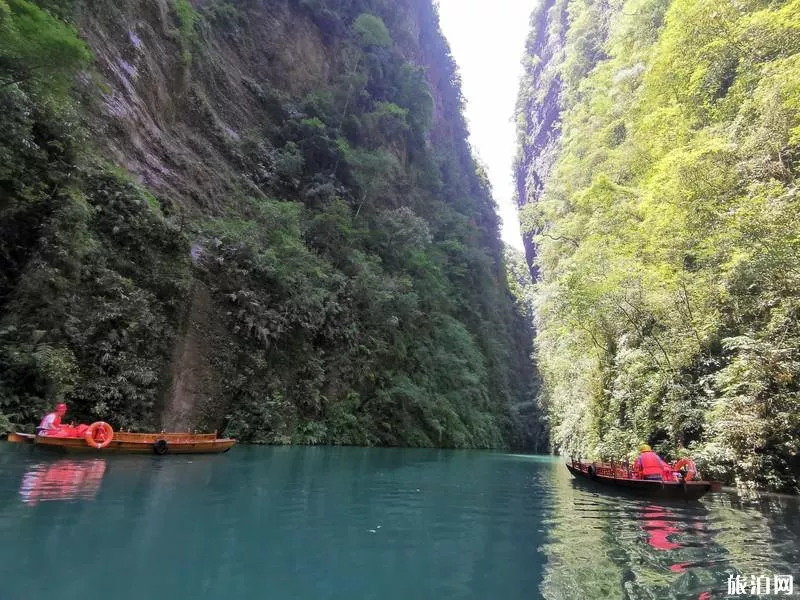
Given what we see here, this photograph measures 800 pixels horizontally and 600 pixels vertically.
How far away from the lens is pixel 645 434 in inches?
582

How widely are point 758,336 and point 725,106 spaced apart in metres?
8.27

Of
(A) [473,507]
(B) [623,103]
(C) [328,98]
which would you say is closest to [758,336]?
(A) [473,507]

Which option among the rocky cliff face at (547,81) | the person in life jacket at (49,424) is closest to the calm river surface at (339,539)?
the person in life jacket at (49,424)

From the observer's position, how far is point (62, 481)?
282 inches

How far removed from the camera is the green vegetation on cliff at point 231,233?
38.2 feet

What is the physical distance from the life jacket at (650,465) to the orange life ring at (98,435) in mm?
11142

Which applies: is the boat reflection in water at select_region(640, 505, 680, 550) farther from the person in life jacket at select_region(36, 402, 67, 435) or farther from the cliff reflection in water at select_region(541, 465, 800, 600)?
the person in life jacket at select_region(36, 402, 67, 435)

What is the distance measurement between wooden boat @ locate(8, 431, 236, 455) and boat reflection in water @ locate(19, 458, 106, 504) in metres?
0.53

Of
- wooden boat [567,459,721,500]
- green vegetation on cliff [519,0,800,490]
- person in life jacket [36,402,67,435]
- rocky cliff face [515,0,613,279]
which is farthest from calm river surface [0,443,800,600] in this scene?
rocky cliff face [515,0,613,279]

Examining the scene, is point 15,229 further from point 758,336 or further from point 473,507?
point 758,336

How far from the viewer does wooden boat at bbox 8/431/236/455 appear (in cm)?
943

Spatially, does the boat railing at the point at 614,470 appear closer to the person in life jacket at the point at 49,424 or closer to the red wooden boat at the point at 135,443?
the red wooden boat at the point at 135,443

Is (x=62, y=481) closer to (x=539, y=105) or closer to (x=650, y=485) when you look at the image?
(x=650, y=485)

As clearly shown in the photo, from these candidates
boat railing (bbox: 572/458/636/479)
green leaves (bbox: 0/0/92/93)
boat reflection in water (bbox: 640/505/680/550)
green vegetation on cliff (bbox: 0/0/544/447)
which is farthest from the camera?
green vegetation on cliff (bbox: 0/0/544/447)
